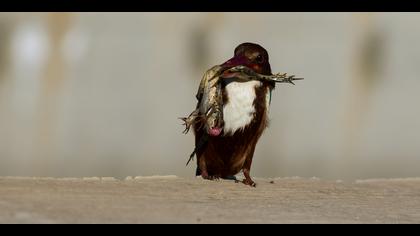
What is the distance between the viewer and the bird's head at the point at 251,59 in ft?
24.0

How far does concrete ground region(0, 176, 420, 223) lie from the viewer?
17.3ft

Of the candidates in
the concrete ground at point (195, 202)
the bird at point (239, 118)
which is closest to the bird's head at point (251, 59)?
the bird at point (239, 118)

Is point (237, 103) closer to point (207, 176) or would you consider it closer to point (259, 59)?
point (259, 59)

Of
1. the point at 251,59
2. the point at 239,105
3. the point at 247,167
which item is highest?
the point at 251,59

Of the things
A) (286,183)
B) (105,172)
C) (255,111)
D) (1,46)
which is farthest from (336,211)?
(1,46)

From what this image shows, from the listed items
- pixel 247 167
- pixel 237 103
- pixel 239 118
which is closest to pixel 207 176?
pixel 247 167

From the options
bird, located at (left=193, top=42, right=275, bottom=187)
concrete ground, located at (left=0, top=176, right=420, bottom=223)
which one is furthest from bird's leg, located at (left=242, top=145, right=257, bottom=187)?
concrete ground, located at (left=0, top=176, right=420, bottom=223)

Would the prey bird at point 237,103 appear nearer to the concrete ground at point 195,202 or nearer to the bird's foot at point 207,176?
the bird's foot at point 207,176

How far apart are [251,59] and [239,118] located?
19.6 inches

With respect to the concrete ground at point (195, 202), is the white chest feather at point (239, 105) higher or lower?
higher

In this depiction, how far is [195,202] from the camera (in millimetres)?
6113

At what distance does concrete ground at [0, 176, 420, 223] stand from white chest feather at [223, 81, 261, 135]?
1.72ft

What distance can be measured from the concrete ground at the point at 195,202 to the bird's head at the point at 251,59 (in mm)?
972
